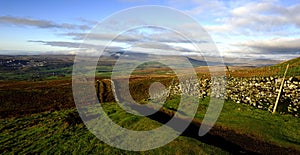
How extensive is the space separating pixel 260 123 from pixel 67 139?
19.4 metres

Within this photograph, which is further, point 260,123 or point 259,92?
point 259,92

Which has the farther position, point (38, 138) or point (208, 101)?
point (208, 101)

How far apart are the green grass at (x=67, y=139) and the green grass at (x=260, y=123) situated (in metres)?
7.95

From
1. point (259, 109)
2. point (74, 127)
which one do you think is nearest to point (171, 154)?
point (74, 127)

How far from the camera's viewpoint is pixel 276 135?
2348 centimetres

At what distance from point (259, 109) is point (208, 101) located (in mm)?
6567

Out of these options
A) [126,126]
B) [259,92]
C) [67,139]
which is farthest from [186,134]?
[259,92]

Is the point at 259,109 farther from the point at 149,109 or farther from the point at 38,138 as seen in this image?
the point at 38,138

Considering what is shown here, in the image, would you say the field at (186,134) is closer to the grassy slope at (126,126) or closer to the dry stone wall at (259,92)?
the grassy slope at (126,126)

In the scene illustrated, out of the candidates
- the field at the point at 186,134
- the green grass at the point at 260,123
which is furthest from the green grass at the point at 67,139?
the green grass at the point at 260,123

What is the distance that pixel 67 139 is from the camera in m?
21.7

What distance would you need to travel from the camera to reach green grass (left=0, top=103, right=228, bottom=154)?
1827 cm

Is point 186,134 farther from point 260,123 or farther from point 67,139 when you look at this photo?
point 67,139

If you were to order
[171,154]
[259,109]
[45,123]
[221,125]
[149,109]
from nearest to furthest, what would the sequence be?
[171,154], [221,125], [45,123], [259,109], [149,109]
